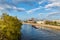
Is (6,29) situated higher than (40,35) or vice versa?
(6,29)

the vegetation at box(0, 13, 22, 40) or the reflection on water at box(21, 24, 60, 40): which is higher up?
the vegetation at box(0, 13, 22, 40)

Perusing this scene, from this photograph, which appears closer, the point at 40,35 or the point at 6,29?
the point at 6,29

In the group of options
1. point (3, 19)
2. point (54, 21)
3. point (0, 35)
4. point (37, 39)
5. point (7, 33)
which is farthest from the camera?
point (54, 21)

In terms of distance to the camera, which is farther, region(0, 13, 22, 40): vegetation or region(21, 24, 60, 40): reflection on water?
region(21, 24, 60, 40): reflection on water

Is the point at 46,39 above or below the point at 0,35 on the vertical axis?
below

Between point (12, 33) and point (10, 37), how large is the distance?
0.65m

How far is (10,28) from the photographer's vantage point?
38.1ft

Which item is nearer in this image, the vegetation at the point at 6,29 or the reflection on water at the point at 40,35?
the vegetation at the point at 6,29

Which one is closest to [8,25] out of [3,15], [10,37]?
[10,37]

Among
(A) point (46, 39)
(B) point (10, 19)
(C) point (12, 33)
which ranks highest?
(B) point (10, 19)

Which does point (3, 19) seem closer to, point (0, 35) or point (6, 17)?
point (6, 17)

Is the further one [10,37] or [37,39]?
[37,39]

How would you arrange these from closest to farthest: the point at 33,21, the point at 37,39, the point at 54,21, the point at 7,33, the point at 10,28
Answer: the point at 7,33 → the point at 10,28 → the point at 37,39 → the point at 54,21 → the point at 33,21

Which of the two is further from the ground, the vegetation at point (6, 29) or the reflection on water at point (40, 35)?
the vegetation at point (6, 29)
